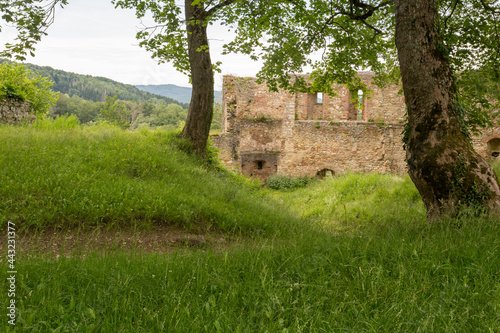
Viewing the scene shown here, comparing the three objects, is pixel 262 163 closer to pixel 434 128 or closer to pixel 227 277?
pixel 434 128

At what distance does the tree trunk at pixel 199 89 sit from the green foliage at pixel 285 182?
924 cm

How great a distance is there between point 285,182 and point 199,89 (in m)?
10.4

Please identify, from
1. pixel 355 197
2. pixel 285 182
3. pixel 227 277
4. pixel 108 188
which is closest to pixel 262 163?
pixel 285 182

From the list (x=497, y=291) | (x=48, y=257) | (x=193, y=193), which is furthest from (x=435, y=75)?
(x=48, y=257)

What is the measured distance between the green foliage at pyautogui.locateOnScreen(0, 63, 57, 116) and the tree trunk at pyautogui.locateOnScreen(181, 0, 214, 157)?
5694mm

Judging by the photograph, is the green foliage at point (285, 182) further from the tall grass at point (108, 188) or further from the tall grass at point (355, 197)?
the tall grass at point (108, 188)

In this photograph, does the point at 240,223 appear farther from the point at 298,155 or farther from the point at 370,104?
the point at 370,104

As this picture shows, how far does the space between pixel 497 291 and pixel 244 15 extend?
6.51 metres

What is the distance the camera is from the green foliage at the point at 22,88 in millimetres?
10055

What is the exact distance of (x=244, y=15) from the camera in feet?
22.8

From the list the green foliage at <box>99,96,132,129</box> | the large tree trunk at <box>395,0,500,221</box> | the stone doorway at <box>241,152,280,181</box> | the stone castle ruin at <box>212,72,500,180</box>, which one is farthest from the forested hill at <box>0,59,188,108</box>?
the large tree trunk at <box>395,0,500,221</box>

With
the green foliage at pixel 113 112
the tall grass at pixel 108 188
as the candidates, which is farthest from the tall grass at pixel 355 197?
the green foliage at pixel 113 112

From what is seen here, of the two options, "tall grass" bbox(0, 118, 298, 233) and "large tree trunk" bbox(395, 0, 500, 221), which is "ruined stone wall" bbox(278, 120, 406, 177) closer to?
"tall grass" bbox(0, 118, 298, 233)

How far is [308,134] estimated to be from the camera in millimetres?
18875
